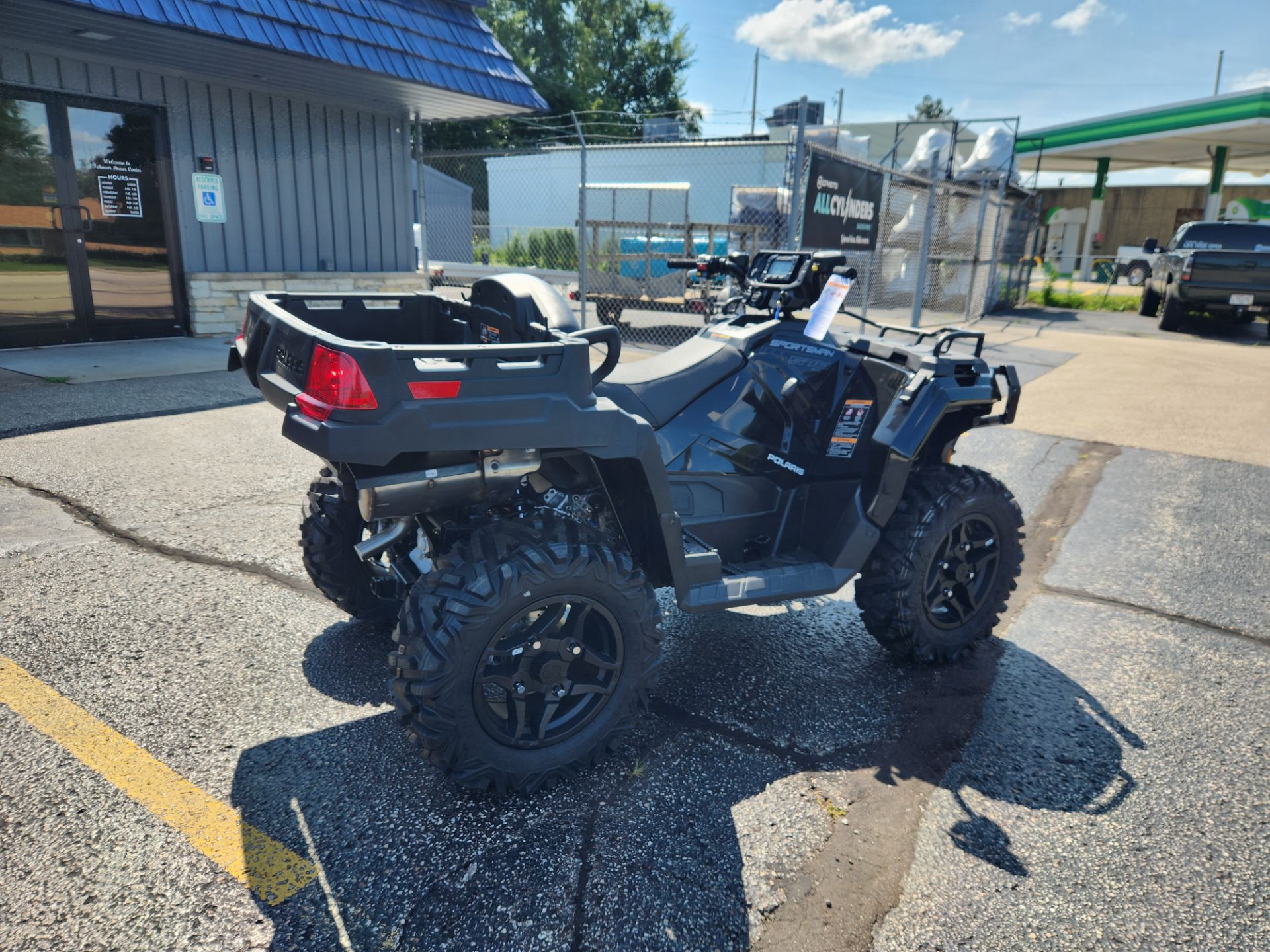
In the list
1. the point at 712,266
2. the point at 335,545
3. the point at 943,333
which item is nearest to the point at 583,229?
the point at 712,266

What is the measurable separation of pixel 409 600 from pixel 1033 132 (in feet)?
132

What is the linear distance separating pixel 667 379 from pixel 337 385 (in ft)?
4.54

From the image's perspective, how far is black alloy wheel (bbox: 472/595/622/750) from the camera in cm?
242

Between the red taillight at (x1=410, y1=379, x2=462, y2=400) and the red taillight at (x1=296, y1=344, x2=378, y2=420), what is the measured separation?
0.35ft

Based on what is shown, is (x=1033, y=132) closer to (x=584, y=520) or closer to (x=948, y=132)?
(x=948, y=132)

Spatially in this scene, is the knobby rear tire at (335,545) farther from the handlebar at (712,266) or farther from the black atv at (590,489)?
the handlebar at (712,266)

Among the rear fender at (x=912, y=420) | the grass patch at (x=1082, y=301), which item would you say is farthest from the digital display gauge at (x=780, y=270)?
→ the grass patch at (x=1082, y=301)

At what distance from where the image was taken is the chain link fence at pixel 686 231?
39.6 feet

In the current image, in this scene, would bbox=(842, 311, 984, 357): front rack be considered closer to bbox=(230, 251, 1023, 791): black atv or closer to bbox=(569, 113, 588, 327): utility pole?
bbox=(230, 251, 1023, 791): black atv

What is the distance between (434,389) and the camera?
7.11ft

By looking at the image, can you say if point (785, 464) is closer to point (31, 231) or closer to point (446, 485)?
point (446, 485)

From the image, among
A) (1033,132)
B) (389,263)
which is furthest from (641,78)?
(389,263)

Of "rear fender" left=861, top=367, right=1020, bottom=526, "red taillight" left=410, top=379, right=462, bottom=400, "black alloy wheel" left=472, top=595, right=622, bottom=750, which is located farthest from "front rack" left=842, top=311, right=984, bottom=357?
"red taillight" left=410, top=379, right=462, bottom=400

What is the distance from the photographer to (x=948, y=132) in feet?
69.5
